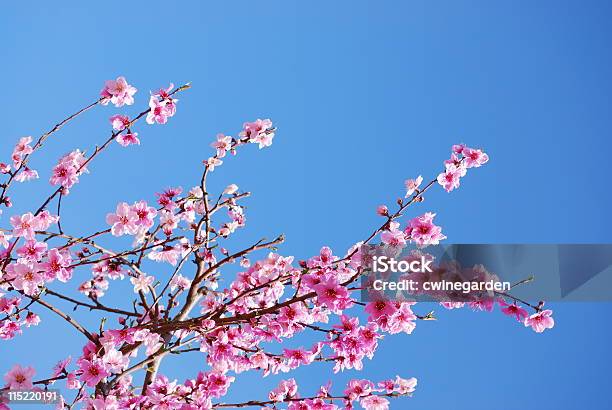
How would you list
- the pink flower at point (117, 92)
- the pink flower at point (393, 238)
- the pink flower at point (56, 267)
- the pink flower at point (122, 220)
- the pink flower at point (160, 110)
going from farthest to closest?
the pink flower at point (117, 92), the pink flower at point (160, 110), the pink flower at point (122, 220), the pink flower at point (56, 267), the pink flower at point (393, 238)

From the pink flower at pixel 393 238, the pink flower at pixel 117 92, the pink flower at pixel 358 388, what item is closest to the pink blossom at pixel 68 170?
the pink flower at pixel 117 92

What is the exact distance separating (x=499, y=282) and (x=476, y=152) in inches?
54.3

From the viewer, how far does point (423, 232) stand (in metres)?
3.72

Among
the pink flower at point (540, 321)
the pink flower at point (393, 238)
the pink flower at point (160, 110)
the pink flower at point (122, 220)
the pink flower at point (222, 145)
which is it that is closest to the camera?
the pink flower at point (540, 321)

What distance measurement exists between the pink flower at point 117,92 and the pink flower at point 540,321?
390cm

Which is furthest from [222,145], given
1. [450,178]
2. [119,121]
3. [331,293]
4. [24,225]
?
[331,293]

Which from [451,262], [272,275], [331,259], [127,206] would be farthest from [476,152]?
[127,206]

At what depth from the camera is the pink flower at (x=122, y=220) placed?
4.12m

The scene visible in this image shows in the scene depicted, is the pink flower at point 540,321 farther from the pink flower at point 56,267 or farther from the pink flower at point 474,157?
the pink flower at point 56,267

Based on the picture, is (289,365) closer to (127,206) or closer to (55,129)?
(127,206)

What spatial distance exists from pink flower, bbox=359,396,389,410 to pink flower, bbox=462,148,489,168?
7.14 ft

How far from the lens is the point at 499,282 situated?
356cm

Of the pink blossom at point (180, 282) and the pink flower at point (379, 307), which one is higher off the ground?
the pink blossom at point (180, 282)

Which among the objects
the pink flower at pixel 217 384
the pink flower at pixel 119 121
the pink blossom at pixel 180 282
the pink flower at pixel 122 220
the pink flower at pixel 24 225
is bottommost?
the pink flower at pixel 217 384
